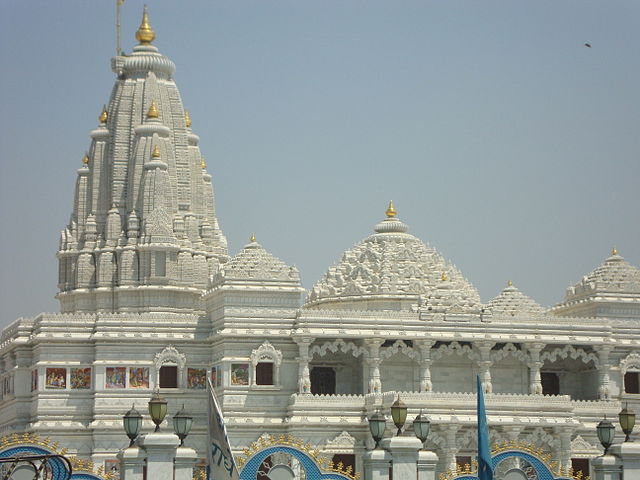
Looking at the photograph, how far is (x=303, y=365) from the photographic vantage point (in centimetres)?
6894

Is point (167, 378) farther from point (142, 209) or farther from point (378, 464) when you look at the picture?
point (378, 464)

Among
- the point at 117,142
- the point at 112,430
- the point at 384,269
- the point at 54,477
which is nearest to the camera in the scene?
the point at 54,477

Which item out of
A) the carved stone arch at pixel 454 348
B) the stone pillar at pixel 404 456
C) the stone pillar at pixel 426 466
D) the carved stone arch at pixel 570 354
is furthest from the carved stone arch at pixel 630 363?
the stone pillar at pixel 404 456

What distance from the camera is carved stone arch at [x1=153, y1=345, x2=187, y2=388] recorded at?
69812 mm

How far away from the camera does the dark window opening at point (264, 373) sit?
69.2m

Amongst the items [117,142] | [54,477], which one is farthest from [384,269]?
[54,477]

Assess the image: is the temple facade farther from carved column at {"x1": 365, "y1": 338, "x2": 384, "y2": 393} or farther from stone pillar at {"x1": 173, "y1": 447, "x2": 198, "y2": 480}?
stone pillar at {"x1": 173, "y1": 447, "x2": 198, "y2": 480}

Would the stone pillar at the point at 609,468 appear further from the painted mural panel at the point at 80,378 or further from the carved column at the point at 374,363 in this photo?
the painted mural panel at the point at 80,378

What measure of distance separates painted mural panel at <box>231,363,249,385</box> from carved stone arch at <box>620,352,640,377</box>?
17124 millimetres

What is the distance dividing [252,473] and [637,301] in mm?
38111

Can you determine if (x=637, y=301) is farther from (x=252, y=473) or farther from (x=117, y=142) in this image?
(x=252, y=473)

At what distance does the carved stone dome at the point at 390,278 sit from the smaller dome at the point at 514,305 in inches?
70.8

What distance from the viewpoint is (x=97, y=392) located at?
6919cm

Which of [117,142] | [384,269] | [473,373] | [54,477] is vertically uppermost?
[117,142]
